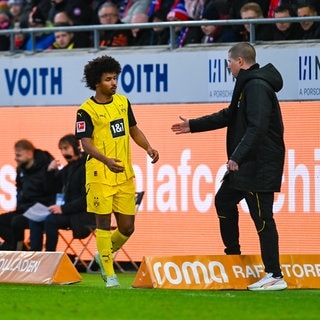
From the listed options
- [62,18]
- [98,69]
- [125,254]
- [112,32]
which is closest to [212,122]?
[98,69]

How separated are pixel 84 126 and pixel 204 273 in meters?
1.88

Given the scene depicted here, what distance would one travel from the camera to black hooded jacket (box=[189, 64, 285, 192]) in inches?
523

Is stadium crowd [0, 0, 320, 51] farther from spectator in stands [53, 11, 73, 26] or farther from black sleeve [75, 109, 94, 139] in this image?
black sleeve [75, 109, 94, 139]

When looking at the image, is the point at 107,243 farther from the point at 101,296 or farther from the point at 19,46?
the point at 19,46

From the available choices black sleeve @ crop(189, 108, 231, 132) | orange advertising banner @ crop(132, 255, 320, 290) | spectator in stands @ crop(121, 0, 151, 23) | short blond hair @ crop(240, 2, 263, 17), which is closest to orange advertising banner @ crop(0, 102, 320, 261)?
short blond hair @ crop(240, 2, 263, 17)

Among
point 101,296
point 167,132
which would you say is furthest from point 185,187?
point 101,296

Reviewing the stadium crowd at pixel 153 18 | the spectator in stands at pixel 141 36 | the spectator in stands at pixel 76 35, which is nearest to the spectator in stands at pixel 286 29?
the stadium crowd at pixel 153 18

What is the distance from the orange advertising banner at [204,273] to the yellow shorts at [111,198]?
607 millimetres

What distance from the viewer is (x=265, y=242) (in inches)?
531

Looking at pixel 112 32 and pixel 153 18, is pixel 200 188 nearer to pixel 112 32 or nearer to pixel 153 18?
pixel 112 32

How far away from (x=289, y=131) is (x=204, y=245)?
6.08 feet

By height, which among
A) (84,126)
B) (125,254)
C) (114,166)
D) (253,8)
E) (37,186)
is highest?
(253,8)

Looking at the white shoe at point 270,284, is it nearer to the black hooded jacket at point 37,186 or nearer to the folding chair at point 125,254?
the folding chair at point 125,254

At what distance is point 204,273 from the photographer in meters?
13.9
